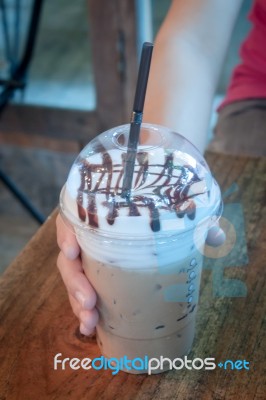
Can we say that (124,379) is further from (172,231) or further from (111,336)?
(172,231)

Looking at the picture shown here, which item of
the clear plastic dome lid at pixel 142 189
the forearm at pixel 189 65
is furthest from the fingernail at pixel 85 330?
the forearm at pixel 189 65

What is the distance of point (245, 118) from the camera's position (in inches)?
45.4

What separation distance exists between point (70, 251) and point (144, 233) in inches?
4.9

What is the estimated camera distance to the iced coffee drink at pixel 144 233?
53cm

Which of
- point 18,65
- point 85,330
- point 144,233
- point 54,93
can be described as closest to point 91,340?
point 85,330

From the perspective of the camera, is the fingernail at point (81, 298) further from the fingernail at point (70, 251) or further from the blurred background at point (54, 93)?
the blurred background at point (54, 93)

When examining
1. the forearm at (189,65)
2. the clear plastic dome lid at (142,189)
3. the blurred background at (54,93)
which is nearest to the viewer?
the clear plastic dome lid at (142,189)

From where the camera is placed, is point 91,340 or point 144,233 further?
point 91,340

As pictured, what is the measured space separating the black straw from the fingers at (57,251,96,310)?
13cm

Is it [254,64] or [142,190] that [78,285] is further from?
[254,64]

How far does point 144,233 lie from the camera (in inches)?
20.7

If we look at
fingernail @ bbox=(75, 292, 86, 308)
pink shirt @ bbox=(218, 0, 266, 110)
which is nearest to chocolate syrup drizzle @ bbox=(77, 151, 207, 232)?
fingernail @ bbox=(75, 292, 86, 308)

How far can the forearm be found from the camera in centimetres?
89

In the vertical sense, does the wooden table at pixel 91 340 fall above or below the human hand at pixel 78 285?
below
